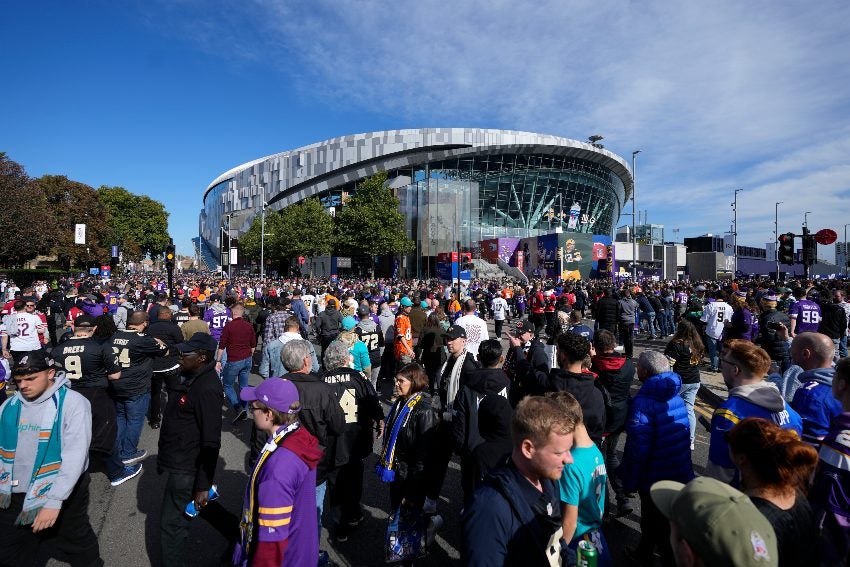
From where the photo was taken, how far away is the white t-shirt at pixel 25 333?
8.14 metres

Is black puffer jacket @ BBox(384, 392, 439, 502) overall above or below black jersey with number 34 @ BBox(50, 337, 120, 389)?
below

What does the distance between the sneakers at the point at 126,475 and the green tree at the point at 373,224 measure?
40.0 m

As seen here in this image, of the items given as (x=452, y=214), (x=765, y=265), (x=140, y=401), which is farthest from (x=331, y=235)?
(x=765, y=265)

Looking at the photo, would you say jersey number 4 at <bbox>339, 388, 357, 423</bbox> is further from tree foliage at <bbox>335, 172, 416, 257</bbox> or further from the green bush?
tree foliage at <bbox>335, 172, 416, 257</bbox>

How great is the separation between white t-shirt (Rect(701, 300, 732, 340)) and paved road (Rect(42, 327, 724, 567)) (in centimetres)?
504

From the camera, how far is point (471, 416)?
350 centimetres

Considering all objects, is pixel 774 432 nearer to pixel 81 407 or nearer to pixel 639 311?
pixel 81 407

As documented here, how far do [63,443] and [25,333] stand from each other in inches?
289

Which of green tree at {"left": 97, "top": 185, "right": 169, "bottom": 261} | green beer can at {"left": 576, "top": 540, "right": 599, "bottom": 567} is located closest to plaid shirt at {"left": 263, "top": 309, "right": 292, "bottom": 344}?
green beer can at {"left": 576, "top": 540, "right": 599, "bottom": 567}

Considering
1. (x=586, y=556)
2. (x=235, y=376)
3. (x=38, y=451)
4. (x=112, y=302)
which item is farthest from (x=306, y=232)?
(x=586, y=556)

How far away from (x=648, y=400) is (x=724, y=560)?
88.9 inches

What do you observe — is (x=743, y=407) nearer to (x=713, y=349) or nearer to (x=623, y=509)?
(x=623, y=509)

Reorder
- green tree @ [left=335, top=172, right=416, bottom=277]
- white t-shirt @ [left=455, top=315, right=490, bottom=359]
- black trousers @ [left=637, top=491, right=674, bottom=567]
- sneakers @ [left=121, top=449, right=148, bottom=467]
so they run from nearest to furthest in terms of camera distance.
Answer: black trousers @ [left=637, top=491, right=674, bottom=567] → sneakers @ [left=121, top=449, right=148, bottom=467] → white t-shirt @ [left=455, top=315, right=490, bottom=359] → green tree @ [left=335, top=172, right=416, bottom=277]

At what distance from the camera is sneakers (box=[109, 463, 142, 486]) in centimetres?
491
